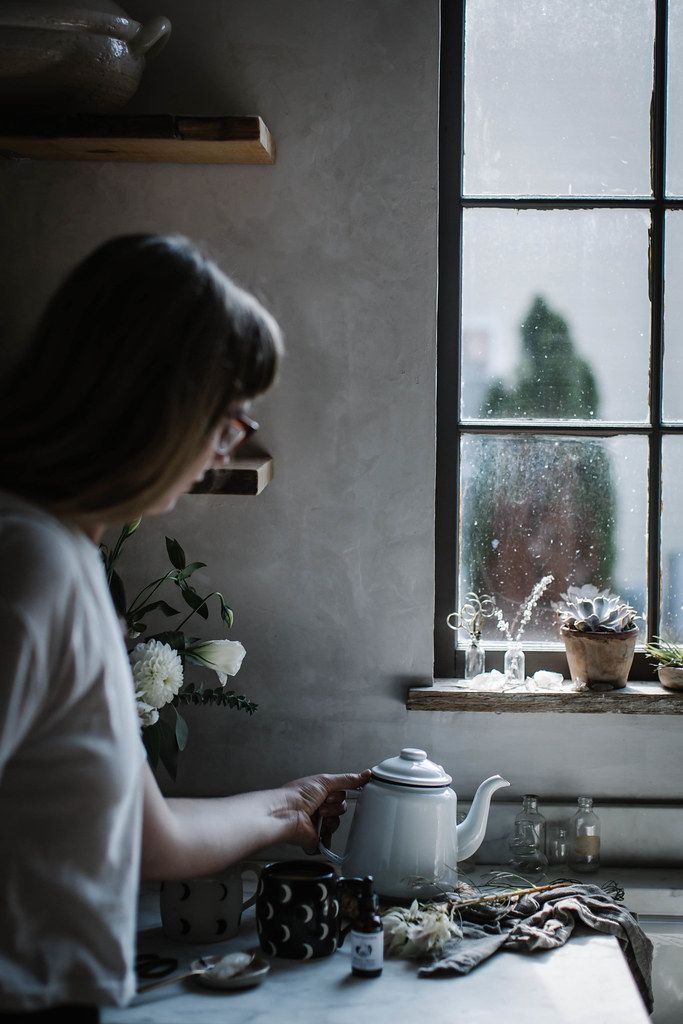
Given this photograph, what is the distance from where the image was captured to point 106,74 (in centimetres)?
166

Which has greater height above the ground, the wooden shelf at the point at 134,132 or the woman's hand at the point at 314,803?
the wooden shelf at the point at 134,132

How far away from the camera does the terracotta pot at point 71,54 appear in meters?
1.57

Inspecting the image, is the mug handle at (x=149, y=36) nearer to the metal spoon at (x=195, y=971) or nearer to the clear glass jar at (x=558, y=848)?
the metal spoon at (x=195, y=971)

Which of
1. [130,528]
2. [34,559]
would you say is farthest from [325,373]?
[34,559]

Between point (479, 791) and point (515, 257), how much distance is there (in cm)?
100

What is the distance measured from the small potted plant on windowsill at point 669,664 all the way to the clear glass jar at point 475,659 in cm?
31

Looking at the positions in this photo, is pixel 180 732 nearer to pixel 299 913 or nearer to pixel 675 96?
pixel 299 913

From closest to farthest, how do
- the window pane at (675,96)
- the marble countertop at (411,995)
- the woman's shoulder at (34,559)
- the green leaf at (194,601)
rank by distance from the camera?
the woman's shoulder at (34,559)
the marble countertop at (411,995)
the green leaf at (194,601)
the window pane at (675,96)

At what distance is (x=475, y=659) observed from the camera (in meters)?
1.97

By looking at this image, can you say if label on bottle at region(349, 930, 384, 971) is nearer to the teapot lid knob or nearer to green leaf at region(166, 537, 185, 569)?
the teapot lid knob

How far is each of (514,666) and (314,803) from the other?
50cm

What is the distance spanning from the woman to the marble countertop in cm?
50

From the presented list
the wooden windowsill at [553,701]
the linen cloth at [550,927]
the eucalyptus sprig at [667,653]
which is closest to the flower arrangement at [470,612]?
the wooden windowsill at [553,701]

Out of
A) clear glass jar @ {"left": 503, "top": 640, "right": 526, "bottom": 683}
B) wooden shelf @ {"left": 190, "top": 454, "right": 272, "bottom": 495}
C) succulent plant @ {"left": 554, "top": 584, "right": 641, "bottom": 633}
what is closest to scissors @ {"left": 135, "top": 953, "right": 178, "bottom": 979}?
wooden shelf @ {"left": 190, "top": 454, "right": 272, "bottom": 495}
